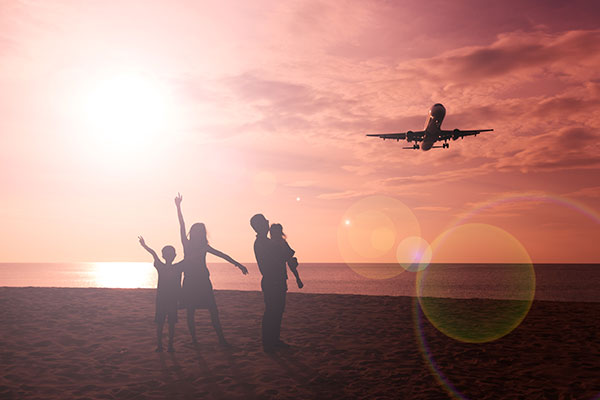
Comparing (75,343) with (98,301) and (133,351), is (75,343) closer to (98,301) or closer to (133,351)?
(133,351)

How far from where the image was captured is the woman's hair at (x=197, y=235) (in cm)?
881

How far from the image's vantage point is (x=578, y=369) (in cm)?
737

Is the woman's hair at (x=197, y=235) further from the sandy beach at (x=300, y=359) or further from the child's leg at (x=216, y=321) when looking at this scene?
the sandy beach at (x=300, y=359)

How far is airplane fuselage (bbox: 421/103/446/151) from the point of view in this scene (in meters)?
37.2

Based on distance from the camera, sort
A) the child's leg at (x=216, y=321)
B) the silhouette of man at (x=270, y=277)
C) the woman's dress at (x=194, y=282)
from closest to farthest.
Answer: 1. the silhouette of man at (x=270, y=277)
2. the woman's dress at (x=194, y=282)
3. the child's leg at (x=216, y=321)

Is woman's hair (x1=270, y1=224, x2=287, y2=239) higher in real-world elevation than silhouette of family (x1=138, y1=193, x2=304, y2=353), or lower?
higher

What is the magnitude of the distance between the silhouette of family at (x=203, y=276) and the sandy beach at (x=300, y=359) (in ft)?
1.88

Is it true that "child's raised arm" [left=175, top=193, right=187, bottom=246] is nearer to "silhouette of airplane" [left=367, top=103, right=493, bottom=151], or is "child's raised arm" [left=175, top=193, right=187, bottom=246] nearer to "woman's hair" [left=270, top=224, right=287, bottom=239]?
"woman's hair" [left=270, top=224, right=287, bottom=239]

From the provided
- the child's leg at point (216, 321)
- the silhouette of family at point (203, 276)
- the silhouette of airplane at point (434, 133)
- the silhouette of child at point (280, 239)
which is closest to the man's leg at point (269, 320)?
the silhouette of family at point (203, 276)

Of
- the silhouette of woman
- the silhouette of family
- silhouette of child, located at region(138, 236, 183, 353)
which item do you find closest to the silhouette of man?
the silhouette of family

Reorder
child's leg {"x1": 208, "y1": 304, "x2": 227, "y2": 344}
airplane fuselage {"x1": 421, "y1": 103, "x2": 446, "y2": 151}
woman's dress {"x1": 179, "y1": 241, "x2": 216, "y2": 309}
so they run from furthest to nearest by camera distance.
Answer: airplane fuselage {"x1": 421, "y1": 103, "x2": 446, "y2": 151}, child's leg {"x1": 208, "y1": 304, "x2": 227, "y2": 344}, woman's dress {"x1": 179, "y1": 241, "x2": 216, "y2": 309}

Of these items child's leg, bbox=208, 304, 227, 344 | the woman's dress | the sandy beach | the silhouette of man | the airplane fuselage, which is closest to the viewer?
the sandy beach

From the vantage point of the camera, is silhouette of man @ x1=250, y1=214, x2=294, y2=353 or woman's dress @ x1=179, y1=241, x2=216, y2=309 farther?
woman's dress @ x1=179, y1=241, x2=216, y2=309

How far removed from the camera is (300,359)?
8094mm
